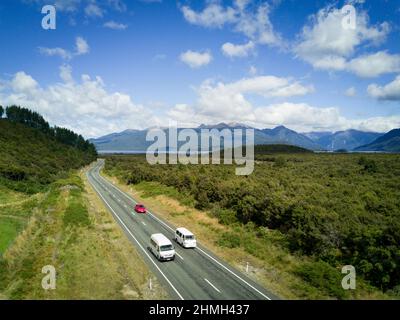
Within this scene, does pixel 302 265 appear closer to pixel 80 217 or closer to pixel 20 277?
pixel 20 277

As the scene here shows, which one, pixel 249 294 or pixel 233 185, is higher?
pixel 233 185

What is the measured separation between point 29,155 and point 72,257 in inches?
3346

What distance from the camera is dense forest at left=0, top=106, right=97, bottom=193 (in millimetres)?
73500

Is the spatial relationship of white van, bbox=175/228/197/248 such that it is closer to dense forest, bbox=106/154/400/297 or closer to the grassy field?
dense forest, bbox=106/154/400/297

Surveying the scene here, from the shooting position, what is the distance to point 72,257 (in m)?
26.9

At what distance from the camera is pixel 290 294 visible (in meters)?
21.0

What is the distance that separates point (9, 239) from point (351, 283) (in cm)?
3886

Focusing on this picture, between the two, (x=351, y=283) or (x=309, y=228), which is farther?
(x=309, y=228)

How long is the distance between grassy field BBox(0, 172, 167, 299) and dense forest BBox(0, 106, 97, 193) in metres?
31.1

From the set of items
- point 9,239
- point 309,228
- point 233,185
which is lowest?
point 9,239

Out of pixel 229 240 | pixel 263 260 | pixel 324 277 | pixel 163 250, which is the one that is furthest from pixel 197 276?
pixel 324 277
